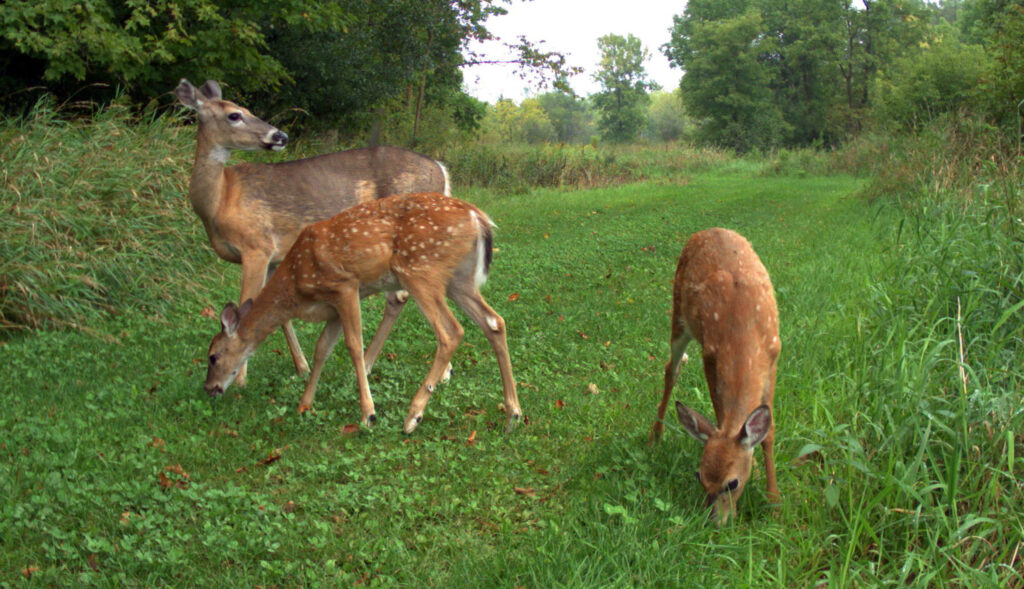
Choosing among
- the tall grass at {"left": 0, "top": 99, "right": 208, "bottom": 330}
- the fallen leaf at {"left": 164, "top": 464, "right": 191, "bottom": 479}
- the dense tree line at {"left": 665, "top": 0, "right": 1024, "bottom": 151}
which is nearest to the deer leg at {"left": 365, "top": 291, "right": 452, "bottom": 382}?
the fallen leaf at {"left": 164, "top": 464, "right": 191, "bottom": 479}

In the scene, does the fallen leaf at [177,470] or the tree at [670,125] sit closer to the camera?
the fallen leaf at [177,470]

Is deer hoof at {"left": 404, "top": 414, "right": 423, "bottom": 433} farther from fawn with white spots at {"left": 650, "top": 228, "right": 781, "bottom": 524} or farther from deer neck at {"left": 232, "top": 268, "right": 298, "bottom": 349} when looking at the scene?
fawn with white spots at {"left": 650, "top": 228, "right": 781, "bottom": 524}

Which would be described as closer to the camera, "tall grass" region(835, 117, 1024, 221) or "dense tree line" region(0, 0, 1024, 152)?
"tall grass" region(835, 117, 1024, 221)

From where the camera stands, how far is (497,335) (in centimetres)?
518

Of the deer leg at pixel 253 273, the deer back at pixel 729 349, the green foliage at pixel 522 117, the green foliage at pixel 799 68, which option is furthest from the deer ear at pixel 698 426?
the green foliage at pixel 522 117

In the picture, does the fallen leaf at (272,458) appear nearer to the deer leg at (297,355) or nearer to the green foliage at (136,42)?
the deer leg at (297,355)

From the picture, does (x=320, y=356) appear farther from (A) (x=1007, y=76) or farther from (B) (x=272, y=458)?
(A) (x=1007, y=76)

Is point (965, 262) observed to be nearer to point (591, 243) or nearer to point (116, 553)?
point (116, 553)

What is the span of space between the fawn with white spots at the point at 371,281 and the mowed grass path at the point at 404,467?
30 centimetres

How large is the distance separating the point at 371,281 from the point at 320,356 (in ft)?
1.94

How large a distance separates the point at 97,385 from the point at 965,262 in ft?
18.5

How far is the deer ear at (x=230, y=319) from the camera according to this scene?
5.19m

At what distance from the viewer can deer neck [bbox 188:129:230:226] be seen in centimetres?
636

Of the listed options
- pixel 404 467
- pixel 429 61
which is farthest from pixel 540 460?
pixel 429 61
